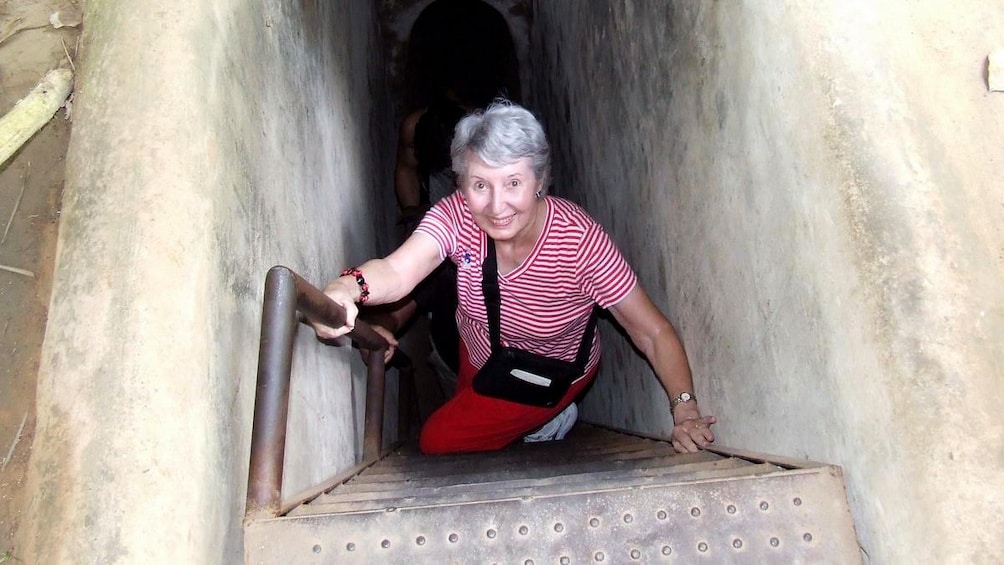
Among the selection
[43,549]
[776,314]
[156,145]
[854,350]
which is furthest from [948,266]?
[43,549]

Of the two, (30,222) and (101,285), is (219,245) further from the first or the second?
(30,222)

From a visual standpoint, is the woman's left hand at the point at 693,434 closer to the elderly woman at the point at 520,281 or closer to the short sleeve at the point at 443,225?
the elderly woman at the point at 520,281

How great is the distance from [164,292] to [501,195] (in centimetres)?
95

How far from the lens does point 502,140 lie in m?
2.09

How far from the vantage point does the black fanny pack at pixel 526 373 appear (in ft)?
8.87

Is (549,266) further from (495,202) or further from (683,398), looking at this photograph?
(683,398)

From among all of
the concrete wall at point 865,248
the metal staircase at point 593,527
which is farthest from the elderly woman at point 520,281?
the metal staircase at point 593,527

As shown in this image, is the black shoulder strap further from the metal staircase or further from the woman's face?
the metal staircase

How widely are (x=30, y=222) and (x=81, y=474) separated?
2.09 feet

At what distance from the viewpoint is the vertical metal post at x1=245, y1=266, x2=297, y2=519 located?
132 centimetres

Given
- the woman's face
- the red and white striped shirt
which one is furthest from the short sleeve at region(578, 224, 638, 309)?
the woman's face

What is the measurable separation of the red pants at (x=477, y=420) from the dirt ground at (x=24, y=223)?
163 cm

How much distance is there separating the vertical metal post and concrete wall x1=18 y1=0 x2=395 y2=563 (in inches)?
6.5

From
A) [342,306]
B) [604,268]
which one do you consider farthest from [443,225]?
[342,306]
